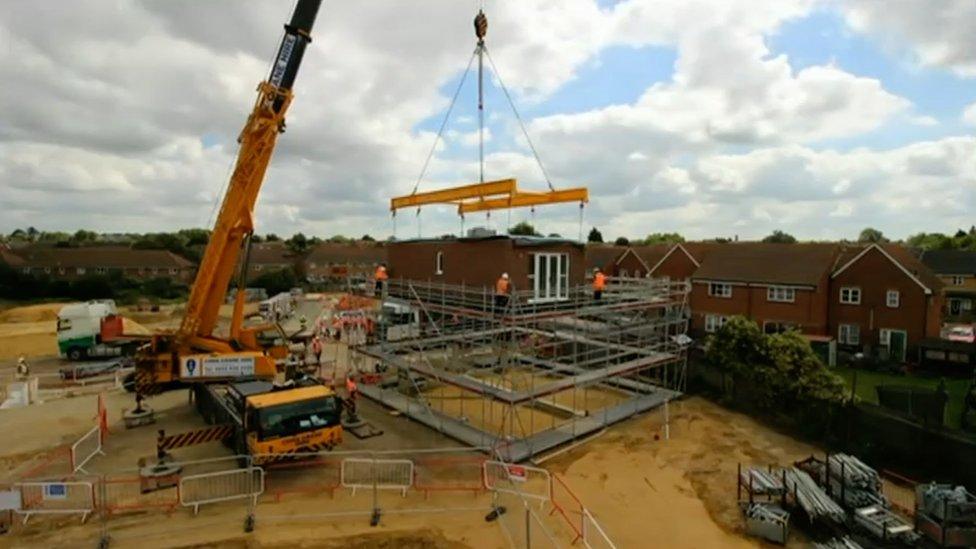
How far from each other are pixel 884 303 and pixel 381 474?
93.5 ft

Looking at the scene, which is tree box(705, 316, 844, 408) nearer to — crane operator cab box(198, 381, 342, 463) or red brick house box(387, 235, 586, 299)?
red brick house box(387, 235, 586, 299)

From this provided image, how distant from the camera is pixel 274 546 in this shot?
10664 mm

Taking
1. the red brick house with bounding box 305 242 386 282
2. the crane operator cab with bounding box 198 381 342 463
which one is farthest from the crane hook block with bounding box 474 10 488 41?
the red brick house with bounding box 305 242 386 282

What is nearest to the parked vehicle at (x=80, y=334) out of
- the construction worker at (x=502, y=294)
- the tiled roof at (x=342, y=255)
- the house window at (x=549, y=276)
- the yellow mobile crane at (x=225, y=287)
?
the yellow mobile crane at (x=225, y=287)

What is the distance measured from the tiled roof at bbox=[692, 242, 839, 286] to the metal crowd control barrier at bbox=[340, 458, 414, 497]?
1033 inches

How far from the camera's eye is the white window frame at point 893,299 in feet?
92.6

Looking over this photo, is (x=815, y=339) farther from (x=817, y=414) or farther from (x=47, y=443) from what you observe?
(x=47, y=443)

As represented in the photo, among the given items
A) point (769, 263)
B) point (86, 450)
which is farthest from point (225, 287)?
point (769, 263)

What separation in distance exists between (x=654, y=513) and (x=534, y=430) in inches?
237

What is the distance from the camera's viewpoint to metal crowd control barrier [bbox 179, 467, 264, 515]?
12.2 metres

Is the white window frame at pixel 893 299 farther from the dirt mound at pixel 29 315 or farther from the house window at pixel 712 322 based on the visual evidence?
the dirt mound at pixel 29 315

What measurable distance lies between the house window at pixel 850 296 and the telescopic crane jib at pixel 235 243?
3015 centimetres

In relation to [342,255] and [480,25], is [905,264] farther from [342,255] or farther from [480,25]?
[342,255]

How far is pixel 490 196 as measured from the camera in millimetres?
17250
